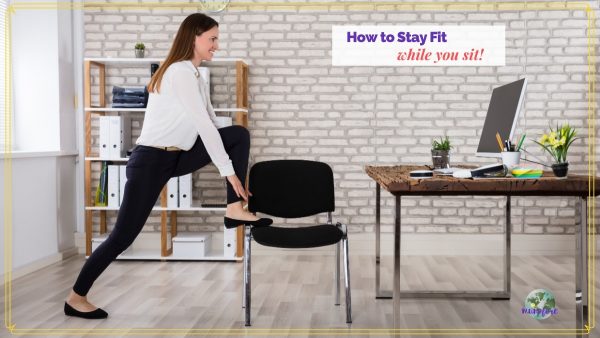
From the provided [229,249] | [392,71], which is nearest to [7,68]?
[229,249]

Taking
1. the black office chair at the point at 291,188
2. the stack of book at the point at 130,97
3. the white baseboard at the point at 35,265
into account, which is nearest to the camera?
the black office chair at the point at 291,188

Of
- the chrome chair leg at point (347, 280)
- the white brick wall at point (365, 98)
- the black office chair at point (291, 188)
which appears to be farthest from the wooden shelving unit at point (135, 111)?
the chrome chair leg at point (347, 280)

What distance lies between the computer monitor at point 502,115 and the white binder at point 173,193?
228cm

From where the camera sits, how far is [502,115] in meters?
2.87

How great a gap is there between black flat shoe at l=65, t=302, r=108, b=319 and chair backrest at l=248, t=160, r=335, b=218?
34.5 inches

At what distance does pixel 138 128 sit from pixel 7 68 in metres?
1.02

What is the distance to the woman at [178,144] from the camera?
8.95ft

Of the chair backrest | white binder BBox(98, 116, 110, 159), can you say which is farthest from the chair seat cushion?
white binder BBox(98, 116, 110, 159)

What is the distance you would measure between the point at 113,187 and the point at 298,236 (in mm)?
2158

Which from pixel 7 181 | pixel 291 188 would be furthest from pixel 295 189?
pixel 7 181

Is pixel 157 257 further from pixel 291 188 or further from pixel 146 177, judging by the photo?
pixel 146 177

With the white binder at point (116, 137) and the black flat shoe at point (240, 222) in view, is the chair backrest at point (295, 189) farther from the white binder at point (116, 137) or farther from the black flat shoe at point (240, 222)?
the white binder at point (116, 137)

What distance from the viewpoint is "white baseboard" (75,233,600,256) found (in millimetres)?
4750

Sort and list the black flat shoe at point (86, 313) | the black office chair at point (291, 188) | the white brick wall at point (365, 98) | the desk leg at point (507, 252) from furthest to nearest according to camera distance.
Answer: the white brick wall at point (365, 98)
the desk leg at point (507, 252)
the black office chair at point (291, 188)
the black flat shoe at point (86, 313)
